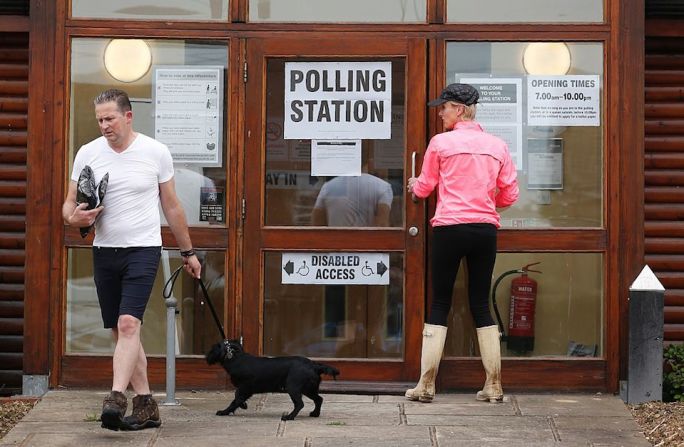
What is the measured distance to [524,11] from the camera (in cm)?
862

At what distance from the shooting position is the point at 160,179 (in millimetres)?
7438

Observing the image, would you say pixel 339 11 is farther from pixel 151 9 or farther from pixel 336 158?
pixel 151 9

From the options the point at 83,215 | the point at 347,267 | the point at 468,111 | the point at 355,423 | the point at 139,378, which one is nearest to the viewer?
the point at 83,215

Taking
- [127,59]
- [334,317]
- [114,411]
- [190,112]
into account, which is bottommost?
[114,411]

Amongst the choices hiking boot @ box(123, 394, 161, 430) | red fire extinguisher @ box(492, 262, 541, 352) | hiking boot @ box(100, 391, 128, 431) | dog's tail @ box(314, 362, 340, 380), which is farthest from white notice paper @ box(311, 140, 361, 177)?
hiking boot @ box(100, 391, 128, 431)

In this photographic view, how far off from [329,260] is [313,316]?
42 cm

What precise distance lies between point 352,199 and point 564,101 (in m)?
1.62

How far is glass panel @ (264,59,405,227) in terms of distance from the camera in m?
8.61

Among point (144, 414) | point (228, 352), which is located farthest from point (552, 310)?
point (144, 414)

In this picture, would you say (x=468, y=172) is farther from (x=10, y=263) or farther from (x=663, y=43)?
(x=10, y=263)

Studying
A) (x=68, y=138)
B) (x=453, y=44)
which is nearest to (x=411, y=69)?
(x=453, y=44)

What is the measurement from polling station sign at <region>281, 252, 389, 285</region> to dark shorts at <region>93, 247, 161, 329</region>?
4.97ft

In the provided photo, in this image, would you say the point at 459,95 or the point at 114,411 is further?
the point at 459,95

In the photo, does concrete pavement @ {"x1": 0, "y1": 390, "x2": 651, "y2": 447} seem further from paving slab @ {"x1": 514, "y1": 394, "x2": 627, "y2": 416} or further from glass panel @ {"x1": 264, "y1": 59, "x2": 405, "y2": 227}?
glass panel @ {"x1": 264, "y1": 59, "x2": 405, "y2": 227}
